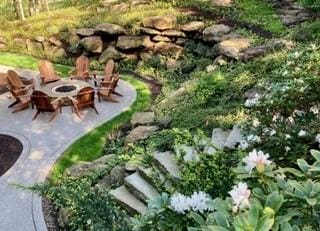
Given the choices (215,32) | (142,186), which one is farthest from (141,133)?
(215,32)

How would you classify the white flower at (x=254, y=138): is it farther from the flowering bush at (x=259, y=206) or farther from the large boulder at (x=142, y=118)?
the large boulder at (x=142, y=118)

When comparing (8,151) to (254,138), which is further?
(8,151)

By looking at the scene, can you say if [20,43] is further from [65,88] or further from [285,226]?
[285,226]

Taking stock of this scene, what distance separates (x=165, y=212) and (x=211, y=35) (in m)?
10.8

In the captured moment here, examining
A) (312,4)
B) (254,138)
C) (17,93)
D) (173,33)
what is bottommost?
(17,93)

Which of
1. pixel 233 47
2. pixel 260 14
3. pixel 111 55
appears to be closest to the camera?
pixel 233 47

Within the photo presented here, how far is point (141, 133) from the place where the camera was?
339 inches

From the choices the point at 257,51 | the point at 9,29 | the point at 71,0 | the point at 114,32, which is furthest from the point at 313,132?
the point at 71,0

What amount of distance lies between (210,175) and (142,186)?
84.3 inches

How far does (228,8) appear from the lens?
1497 cm

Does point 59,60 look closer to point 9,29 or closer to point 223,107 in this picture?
point 9,29

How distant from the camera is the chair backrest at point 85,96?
33.1 feet

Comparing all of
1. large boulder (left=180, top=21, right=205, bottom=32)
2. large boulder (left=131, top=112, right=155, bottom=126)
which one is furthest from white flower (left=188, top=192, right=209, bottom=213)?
large boulder (left=180, top=21, right=205, bottom=32)

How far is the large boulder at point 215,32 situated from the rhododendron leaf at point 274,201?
35.7 ft
